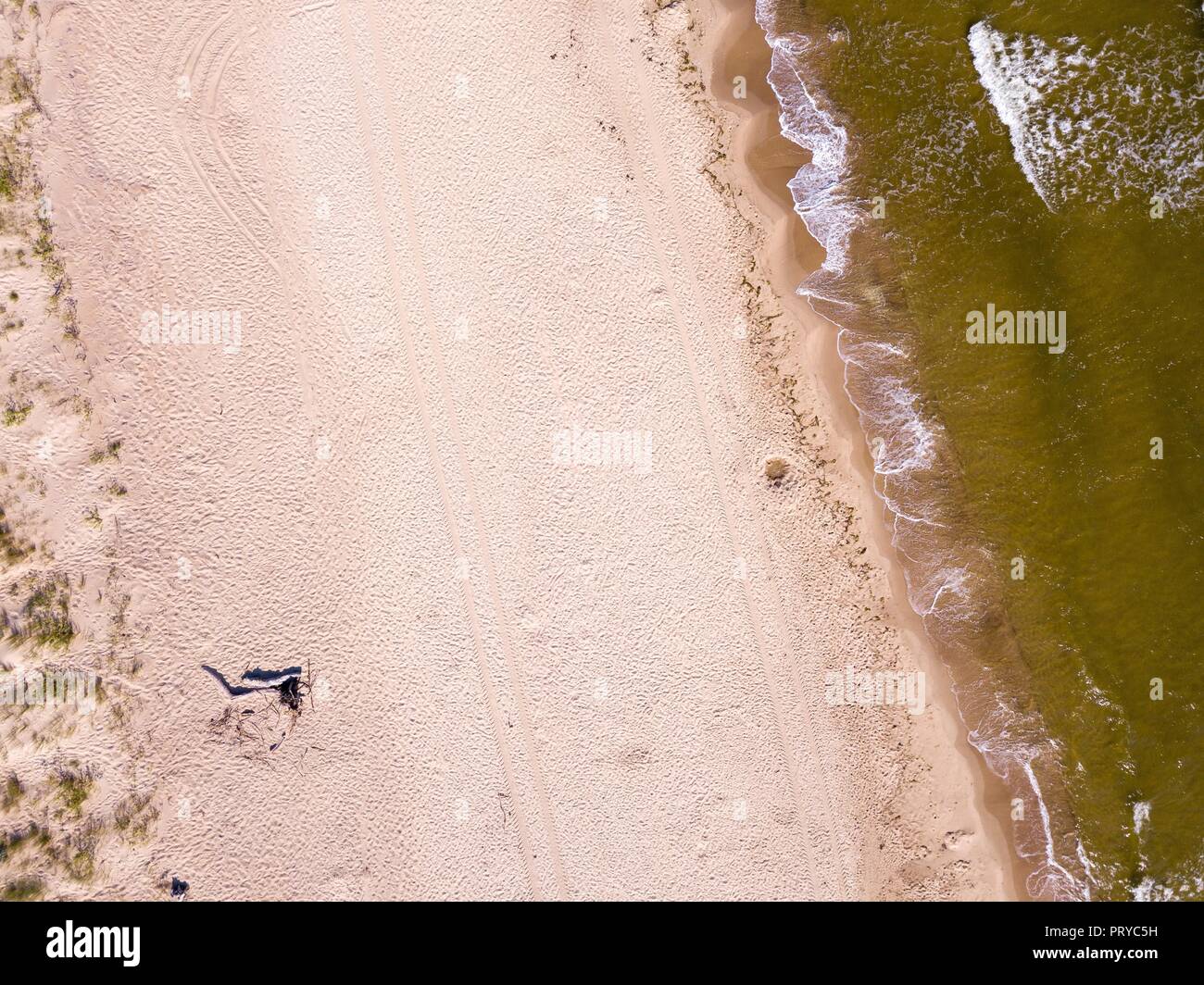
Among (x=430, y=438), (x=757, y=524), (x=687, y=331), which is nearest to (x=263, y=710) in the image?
(x=430, y=438)

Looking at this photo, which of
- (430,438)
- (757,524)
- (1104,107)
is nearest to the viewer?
(1104,107)

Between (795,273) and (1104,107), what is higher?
(1104,107)

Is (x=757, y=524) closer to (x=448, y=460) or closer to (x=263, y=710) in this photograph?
(x=448, y=460)

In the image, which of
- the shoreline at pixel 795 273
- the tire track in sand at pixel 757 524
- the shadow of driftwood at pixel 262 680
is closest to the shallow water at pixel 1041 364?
the shoreline at pixel 795 273

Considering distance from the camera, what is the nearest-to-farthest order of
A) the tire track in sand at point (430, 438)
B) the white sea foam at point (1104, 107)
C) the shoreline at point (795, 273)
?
the white sea foam at point (1104, 107), the tire track in sand at point (430, 438), the shoreline at point (795, 273)

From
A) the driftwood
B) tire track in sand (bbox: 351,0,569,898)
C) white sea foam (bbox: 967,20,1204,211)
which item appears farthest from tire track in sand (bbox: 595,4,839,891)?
the driftwood

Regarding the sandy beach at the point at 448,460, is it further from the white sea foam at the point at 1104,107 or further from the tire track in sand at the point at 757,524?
the white sea foam at the point at 1104,107
